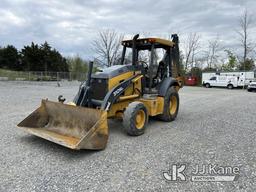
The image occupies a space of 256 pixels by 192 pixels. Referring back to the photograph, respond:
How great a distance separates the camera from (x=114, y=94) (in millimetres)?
5000

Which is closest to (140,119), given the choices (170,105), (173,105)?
(170,105)

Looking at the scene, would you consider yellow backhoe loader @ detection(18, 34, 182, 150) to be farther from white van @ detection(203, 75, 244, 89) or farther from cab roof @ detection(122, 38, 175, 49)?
white van @ detection(203, 75, 244, 89)

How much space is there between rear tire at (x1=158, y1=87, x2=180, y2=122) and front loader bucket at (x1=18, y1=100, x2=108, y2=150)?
8.56ft

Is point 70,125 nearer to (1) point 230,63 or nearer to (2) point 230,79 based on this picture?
(2) point 230,79

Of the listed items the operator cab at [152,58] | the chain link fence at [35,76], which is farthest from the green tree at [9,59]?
the operator cab at [152,58]

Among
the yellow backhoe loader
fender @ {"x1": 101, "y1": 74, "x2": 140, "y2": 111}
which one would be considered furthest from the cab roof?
fender @ {"x1": 101, "y1": 74, "x2": 140, "y2": 111}

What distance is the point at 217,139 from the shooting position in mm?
5074

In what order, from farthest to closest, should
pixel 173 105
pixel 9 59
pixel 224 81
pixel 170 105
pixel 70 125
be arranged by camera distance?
pixel 9 59 < pixel 224 81 < pixel 173 105 < pixel 170 105 < pixel 70 125

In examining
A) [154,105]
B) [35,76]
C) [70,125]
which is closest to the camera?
[70,125]

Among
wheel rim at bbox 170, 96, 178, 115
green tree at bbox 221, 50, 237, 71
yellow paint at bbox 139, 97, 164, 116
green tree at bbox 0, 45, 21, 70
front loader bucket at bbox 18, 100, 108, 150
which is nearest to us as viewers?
front loader bucket at bbox 18, 100, 108, 150

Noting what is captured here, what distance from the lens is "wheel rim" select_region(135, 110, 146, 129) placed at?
17.2ft

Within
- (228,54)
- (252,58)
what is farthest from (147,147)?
(228,54)

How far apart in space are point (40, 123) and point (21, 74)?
109ft

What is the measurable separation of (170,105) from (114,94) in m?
2.48
